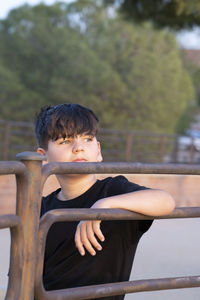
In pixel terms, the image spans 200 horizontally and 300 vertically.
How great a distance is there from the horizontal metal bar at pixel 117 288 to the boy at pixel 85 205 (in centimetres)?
12

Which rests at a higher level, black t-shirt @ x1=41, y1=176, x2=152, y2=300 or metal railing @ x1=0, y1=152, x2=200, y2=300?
metal railing @ x1=0, y1=152, x2=200, y2=300

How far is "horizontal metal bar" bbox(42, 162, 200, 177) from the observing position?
1448mm

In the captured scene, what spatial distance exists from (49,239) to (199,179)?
890 centimetres

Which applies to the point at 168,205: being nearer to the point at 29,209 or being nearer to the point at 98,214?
the point at 98,214

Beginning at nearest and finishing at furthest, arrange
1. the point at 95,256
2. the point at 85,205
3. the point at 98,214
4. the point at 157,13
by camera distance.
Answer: the point at 98,214, the point at 95,256, the point at 85,205, the point at 157,13

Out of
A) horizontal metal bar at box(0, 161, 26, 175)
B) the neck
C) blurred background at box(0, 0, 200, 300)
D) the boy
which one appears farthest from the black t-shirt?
blurred background at box(0, 0, 200, 300)

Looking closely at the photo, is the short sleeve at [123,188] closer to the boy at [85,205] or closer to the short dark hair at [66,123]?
the boy at [85,205]

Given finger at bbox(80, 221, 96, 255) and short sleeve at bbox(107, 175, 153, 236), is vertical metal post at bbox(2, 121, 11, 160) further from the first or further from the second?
finger at bbox(80, 221, 96, 255)

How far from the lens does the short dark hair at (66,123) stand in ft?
6.66

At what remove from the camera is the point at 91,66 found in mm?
23016

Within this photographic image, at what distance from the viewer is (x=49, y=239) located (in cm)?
189

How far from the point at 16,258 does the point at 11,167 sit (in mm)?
229

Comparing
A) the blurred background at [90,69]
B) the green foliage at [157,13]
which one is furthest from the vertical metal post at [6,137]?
the blurred background at [90,69]

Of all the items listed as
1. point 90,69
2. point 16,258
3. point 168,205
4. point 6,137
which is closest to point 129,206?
point 168,205
